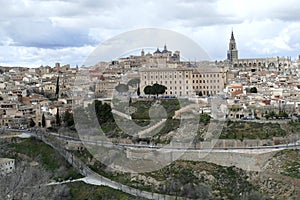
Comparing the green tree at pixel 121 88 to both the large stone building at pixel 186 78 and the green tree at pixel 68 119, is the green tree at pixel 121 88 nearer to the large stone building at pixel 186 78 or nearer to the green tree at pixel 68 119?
the large stone building at pixel 186 78

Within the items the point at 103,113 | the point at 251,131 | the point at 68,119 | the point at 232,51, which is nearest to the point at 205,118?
the point at 251,131

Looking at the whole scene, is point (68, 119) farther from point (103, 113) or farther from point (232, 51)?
point (232, 51)

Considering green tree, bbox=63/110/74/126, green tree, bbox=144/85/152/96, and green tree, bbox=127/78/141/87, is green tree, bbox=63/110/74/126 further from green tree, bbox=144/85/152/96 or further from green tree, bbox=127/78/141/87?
green tree, bbox=127/78/141/87

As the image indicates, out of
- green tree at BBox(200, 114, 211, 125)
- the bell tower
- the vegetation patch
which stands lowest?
the vegetation patch

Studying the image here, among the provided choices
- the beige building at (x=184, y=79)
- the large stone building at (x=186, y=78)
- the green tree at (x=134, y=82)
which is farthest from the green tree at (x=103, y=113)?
the green tree at (x=134, y=82)

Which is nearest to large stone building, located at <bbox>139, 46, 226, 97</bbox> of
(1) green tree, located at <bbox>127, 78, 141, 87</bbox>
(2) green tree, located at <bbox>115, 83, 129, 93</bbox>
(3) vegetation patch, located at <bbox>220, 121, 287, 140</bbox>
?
(1) green tree, located at <bbox>127, 78, 141, 87</bbox>

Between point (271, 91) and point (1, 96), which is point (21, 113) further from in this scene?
point (271, 91)

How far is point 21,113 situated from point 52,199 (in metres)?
11.1

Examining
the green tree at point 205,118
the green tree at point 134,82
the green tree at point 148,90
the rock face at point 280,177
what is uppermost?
the green tree at point 134,82

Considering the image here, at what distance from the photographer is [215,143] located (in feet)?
58.0

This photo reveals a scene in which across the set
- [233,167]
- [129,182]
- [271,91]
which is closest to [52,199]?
[129,182]

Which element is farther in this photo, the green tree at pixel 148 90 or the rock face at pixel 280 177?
the green tree at pixel 148 90

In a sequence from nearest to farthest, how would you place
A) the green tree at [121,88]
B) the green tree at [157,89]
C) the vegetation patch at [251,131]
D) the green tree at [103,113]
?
the vegetation patch at [251,131]
the green tree at [103,113]
the green tree at [157,89]
the green tree at [121,88]

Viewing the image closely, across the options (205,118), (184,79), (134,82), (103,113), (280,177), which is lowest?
(280,177)
